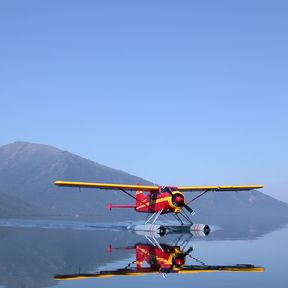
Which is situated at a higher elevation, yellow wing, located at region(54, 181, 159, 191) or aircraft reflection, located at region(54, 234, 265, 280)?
yellow wing, located at region(54, 181, 159, 191)

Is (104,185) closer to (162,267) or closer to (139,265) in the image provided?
(139,265)

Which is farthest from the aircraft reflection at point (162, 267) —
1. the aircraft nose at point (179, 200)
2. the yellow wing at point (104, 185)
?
the aircraft nose at point (179, 200)

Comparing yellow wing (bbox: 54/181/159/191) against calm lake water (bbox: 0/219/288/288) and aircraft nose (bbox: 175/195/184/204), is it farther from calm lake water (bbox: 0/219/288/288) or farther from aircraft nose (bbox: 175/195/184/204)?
calm lake water (bbox: 0/219/288/288)

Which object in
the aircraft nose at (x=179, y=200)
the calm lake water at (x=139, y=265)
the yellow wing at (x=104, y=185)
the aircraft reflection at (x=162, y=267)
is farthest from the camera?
the aircraft nose at (x=179, y=200)

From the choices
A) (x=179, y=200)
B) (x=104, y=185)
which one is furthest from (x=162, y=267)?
(x=179, y=200)

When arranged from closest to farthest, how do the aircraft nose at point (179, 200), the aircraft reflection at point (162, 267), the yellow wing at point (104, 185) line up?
the aircraft reflection at point (162, 267) < the yellow wing at point (104, 185) < the aircraft nose at point (179, 200)

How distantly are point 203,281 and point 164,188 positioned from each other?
65.9 ft

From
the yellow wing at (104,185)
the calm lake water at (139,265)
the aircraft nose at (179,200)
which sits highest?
the yellow wing at (104,185)

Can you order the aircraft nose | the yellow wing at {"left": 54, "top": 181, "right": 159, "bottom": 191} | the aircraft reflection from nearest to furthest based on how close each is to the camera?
1. the aircraft reflection
2. the yellow wing at {"left": 54, "top": 181, "right": 159, "bottom": 191}
3. the aircraft nose

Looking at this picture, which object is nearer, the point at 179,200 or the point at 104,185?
the point at 104,185

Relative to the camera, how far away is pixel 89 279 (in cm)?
1237

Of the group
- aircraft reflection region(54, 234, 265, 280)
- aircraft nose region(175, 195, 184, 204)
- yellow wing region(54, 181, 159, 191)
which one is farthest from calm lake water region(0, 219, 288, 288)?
aircraft nose region(175, 195, 184, 204)

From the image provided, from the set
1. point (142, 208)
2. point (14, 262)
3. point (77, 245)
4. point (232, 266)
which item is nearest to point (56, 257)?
point (14, 262)

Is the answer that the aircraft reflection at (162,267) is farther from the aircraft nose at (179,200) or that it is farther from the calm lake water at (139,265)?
the aircraft nose at (179,200)
